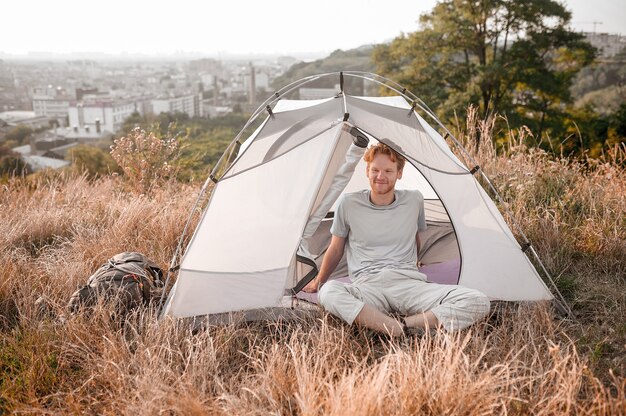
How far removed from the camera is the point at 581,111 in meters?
19.2

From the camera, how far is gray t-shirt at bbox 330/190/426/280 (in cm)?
289

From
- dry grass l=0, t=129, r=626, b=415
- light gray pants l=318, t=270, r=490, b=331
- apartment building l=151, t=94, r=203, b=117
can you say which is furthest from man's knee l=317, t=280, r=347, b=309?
apartment building l=151, t=94, r=203, b=117

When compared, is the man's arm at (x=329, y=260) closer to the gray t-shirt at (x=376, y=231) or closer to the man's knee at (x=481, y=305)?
the gray t-shirt at (x=376, y=231)

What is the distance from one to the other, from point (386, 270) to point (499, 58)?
55.1ft

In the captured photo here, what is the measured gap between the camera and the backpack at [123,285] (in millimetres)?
2721

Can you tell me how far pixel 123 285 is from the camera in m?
2.80

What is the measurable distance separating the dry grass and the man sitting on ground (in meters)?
0.11

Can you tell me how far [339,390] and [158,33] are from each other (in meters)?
109

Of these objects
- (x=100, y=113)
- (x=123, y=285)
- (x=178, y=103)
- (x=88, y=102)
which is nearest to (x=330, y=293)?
(x=123, y=285)

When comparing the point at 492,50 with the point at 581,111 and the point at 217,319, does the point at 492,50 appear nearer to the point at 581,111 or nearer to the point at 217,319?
the point at 581,111

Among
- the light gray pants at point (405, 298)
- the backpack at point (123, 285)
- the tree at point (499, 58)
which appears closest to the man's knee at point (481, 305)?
the light gray pants at point (405, 298)

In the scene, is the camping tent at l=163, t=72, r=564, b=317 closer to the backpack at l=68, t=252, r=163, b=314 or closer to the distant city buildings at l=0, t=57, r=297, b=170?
the backpack at l=68, t=252, r=163, b=314

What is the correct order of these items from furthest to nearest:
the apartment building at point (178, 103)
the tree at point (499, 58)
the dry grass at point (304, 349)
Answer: the apartment building at point (178, 103), the tree at point (499, 58), the dry grass at point (304, 349)

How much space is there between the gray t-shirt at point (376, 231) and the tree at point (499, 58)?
14.4 m
